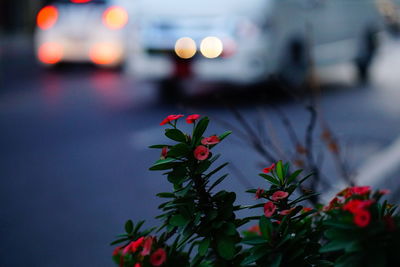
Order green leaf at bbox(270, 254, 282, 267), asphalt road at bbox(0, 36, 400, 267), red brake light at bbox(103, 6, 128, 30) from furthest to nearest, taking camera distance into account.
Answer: red brake light at bbox(103, 6, 128, 30) < asphalt road at bbox(0, 36, 400, 267) < green leaf at bbox(270, 254, 282, 267)

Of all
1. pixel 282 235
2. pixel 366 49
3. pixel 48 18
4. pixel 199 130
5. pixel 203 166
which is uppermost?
pixel 48 18

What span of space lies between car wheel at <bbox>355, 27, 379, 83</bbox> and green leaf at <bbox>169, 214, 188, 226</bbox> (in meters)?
12.0

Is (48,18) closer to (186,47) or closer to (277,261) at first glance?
(186,47)

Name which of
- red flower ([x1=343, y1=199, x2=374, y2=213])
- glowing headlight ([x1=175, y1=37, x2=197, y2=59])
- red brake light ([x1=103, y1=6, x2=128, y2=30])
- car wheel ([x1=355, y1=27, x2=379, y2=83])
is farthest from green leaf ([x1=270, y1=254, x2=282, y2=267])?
car wheel ([x1=355, y1=27, x2=379, y2=83])

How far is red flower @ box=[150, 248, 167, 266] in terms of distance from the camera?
1.90 metres

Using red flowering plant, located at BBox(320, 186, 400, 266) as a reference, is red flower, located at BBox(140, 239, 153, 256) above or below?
above

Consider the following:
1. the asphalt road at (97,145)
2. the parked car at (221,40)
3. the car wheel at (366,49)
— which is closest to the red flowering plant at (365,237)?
the asphalt road at (97,145)

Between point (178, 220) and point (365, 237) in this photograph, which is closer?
point (365, 237)

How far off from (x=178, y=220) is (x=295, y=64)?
961 cm

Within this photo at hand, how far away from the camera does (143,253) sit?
1.93 meters

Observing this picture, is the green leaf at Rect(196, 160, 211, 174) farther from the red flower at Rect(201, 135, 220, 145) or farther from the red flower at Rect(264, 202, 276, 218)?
the red flower at Rect(264, 202, 276, 218)

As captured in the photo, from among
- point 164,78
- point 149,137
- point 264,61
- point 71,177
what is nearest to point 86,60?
point 164,78

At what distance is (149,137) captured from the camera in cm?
862

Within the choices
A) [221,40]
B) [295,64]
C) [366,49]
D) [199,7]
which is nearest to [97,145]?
[221,40]
